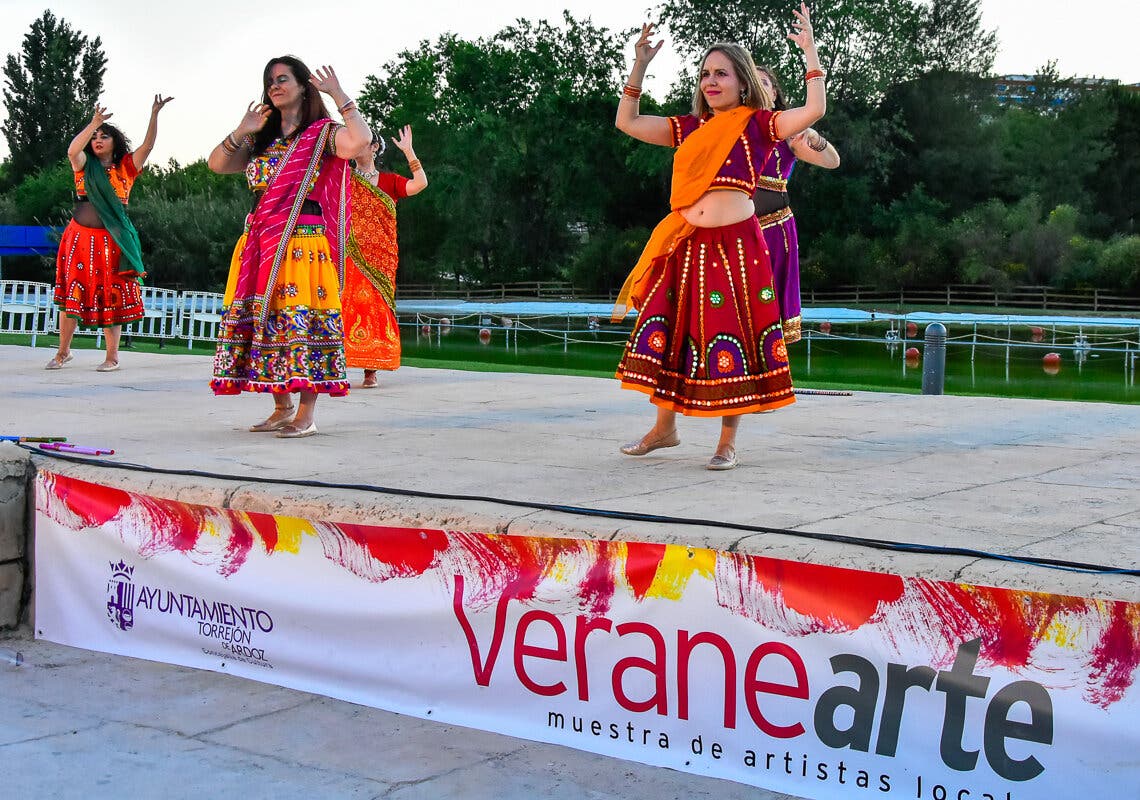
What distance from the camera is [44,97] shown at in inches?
2410

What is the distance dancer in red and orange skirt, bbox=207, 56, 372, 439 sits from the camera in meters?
5.43

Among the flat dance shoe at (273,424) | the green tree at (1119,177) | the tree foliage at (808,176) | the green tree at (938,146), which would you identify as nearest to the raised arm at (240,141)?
the flat dance shoe at (273,424)

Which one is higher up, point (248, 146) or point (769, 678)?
point (248, 146)

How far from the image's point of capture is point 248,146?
217 inches

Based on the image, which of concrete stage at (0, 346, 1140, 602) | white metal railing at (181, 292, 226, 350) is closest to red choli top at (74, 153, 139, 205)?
concrete stage at (0, 346, 1140, 602)

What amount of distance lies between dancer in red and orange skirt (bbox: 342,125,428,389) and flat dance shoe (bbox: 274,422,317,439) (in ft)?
8.06

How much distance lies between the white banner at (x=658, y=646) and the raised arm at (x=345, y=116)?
181 cm

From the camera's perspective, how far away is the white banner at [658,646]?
268cm

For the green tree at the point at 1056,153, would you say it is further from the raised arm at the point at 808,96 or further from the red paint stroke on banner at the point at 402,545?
the red paint stroke on banner at the point at 402,545

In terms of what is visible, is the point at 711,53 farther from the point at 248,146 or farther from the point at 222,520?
the point at 222,520

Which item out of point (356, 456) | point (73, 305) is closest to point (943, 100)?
point (73, 305)

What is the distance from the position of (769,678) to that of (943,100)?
4529 centimetres

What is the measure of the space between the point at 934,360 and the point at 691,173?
4.40m

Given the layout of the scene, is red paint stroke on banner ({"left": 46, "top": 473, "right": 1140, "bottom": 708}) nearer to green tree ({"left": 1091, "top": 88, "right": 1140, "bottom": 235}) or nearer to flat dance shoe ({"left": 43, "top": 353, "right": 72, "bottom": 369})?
flat dance shoe ({"left": 43, "top": 353, "right": 72, "bottom": 369})
